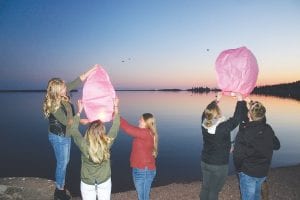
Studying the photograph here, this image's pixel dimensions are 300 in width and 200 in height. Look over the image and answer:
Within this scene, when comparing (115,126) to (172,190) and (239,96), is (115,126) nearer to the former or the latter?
(239,96)

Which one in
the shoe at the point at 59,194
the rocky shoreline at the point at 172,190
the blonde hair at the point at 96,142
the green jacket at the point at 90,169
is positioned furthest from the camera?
the rocky shoreline at the point at 172,190

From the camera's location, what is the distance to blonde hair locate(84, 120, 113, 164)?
12.3ft

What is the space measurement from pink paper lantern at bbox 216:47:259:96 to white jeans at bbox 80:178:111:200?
7.68 ft

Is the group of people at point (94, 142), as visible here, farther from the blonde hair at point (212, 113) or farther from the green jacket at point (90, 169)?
the blonde hair at point (212, 113)

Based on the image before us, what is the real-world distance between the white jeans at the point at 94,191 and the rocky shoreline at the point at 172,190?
1.98 metres

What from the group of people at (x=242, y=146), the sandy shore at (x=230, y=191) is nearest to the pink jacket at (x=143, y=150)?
the group of people at (x=242, y=146)

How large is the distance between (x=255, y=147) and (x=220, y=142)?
0.48m

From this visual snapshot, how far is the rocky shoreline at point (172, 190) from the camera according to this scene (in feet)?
18.7

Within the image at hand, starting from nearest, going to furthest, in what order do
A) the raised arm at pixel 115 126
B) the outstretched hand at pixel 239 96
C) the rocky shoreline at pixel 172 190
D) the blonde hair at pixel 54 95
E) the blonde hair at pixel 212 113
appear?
the raised arm at pixel 115 126 → the blonde hair at pixel 212 113 → the blonde hair at pixel 54 95 → the outstretched hand at pixel 239 96 → the rocky shoreline at pixel 172 190

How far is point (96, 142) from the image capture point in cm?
374

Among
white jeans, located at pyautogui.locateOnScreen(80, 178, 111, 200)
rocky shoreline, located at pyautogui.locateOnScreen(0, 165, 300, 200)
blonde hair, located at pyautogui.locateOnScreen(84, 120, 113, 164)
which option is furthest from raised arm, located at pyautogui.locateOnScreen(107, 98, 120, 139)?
rocky shoreline, located at pyautogui.locateOnScreen(0, 165, 300, 200)

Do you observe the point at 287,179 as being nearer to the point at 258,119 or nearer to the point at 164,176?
the point at 258,119

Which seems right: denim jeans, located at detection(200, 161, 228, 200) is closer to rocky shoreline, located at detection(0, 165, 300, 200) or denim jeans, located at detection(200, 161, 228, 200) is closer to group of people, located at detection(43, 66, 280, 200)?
group of people, located at detection(43, 66, 280, 200)

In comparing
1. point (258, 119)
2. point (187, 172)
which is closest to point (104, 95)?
point (258, 119)
